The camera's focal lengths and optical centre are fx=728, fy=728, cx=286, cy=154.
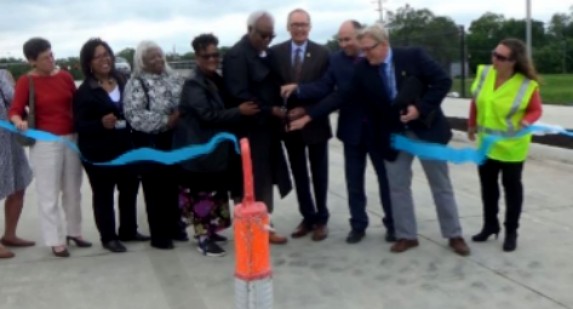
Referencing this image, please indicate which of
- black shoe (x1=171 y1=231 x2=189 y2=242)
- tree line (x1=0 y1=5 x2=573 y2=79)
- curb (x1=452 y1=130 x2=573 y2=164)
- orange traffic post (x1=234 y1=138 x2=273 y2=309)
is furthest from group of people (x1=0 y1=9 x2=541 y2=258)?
tree line (x1=0 y1=5 x2=573 y2=79)

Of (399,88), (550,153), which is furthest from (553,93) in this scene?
(399,88)

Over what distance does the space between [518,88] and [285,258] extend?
89.0 inches

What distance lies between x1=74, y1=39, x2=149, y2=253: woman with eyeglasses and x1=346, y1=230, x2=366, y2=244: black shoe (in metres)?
1.90

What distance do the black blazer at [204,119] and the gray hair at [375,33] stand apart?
3.80 ft

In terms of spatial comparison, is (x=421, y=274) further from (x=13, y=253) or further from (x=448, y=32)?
(x=448, y=32)

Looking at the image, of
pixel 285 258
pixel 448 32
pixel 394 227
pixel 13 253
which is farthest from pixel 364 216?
pixel 448 32

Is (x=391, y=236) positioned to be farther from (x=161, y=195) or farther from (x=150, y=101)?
(x=150, y=101)

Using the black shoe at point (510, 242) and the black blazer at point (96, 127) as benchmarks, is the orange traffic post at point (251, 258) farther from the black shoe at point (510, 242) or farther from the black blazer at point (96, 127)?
the black shoe at point (510, 242)

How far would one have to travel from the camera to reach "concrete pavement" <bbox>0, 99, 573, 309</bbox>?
193 inches

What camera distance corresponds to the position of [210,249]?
6.02m

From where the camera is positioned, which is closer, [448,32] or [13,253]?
[13,253]

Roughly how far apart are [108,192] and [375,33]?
2.61 metres

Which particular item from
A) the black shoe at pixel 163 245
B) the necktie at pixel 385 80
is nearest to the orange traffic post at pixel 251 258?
the necktie at pixel 385 80

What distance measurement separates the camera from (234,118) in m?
5.77
